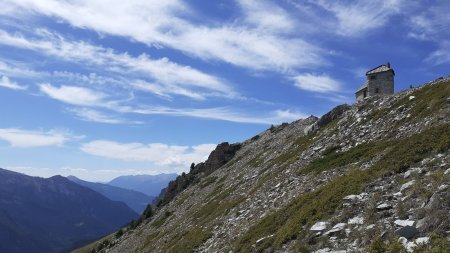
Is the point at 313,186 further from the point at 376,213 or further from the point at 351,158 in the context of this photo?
the point at 376,213

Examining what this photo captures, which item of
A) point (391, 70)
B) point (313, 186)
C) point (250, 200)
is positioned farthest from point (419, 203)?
point (391, 70)

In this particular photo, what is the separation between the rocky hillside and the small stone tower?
10650mm

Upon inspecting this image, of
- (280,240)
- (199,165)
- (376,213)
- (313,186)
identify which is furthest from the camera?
(199,165)

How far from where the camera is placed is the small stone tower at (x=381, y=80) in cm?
5803

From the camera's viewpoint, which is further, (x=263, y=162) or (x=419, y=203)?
(x=263, y=162)

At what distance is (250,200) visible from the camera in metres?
37.4

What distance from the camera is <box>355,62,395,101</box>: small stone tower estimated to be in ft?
190

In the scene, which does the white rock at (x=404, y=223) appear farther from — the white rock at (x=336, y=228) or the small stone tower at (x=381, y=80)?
the small stone tower at (x=381, y=80)

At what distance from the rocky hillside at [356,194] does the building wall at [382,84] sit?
10.6 metres

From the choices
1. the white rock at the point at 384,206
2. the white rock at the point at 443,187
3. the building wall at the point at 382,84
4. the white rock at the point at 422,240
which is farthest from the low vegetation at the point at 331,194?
the building wall at the point at 382,84

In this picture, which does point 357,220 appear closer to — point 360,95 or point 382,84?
point 382,84

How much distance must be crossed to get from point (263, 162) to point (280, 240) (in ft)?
112

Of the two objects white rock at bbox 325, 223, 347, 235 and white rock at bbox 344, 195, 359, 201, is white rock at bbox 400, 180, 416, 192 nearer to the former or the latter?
white rock at bbox 344, 195, 359, 201

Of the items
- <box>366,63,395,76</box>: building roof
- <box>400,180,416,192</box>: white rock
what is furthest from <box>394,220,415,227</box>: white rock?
<box>366,63,395,76</box>: building roof
